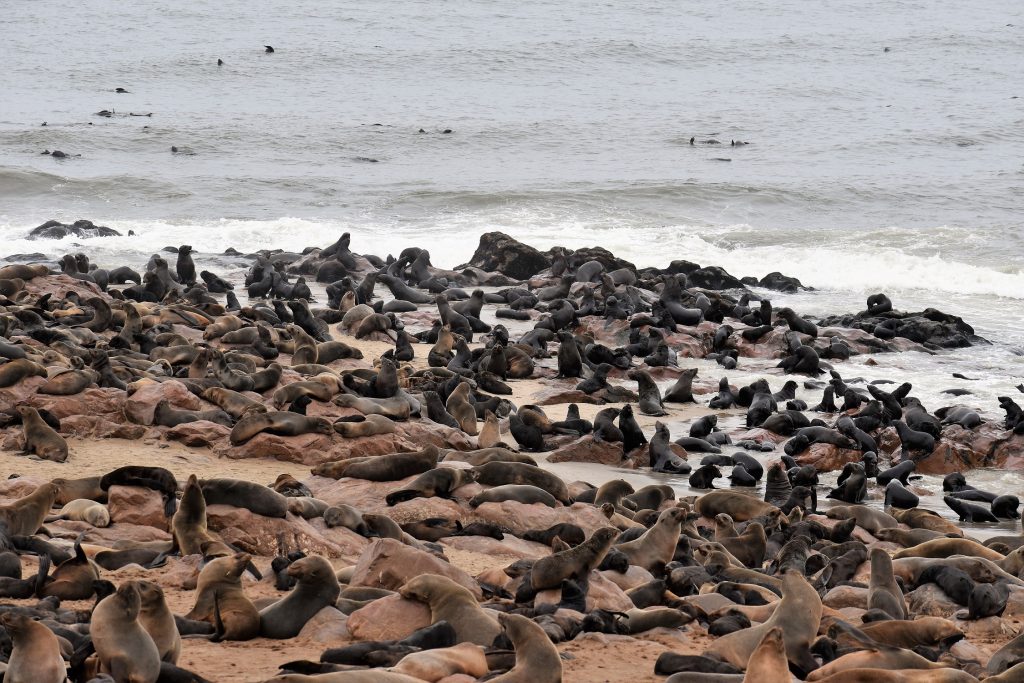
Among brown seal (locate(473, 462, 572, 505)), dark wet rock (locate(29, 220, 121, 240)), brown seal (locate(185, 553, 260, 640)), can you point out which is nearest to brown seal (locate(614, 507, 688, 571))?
brown seal (locate(473, 462, 572, 505))

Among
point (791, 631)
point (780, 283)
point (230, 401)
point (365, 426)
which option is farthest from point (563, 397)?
point (780, 283)

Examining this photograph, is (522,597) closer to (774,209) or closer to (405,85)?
(774,209)

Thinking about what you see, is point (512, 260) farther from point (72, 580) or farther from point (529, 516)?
point (72, 580)

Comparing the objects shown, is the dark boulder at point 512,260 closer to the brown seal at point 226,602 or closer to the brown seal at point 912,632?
the brown seal at point 912,632

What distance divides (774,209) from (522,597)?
2846cm

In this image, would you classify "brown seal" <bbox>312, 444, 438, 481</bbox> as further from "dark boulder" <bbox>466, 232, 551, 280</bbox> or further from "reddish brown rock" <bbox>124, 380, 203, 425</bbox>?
"dark boulder" <bbox>466, 232, 551, 280</bbox>

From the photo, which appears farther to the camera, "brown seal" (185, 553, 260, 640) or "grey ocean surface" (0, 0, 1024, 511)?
"grey ocean surface" (0, 0, 1024, 511)

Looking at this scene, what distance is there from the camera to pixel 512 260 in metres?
23.5

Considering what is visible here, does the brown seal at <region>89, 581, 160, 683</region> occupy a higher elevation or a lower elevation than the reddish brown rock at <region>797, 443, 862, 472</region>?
higher

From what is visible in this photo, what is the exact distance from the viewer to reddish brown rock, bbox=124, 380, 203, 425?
10.5m

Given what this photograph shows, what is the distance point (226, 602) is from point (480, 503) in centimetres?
304

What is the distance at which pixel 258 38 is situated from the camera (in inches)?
2422

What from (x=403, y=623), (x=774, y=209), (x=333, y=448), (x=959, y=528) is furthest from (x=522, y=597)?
(x=774, y=209)

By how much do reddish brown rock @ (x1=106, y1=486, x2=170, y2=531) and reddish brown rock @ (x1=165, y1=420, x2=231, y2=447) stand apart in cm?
205
